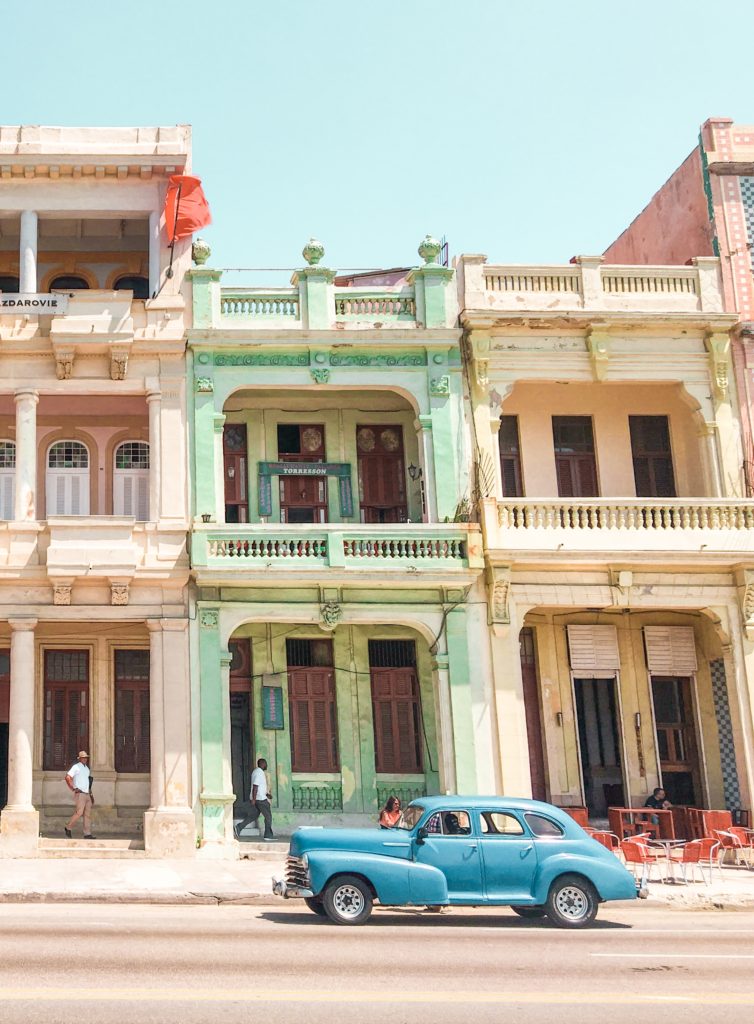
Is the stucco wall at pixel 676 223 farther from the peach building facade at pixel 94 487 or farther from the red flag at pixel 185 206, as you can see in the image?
the peach building facade at pixel 94 487

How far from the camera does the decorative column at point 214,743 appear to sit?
2083cm

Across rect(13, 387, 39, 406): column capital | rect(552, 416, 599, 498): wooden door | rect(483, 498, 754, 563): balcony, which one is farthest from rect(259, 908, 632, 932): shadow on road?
rect(13, 387, 39, 406): column capital

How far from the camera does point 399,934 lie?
13.4 meters

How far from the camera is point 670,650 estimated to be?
2434 centimetres

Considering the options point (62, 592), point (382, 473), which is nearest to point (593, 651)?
point (382, 473)

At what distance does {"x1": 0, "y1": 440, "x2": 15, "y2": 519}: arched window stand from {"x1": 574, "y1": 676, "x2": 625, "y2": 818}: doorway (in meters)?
11.1

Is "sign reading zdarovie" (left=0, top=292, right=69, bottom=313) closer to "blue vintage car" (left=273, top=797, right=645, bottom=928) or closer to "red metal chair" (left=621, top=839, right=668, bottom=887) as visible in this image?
"blue vintage car" (left=273, top=797, right=645, bottom=928)

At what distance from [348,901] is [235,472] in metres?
11.6

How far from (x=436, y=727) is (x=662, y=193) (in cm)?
1240

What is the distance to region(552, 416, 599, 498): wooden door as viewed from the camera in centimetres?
2461

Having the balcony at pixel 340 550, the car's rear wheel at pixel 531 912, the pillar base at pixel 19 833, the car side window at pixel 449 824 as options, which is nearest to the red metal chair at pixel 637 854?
the car's rear wheel at pixel 531 912

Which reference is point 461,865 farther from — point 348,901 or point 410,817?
point 348,901

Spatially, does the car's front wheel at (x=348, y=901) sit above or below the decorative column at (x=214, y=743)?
below

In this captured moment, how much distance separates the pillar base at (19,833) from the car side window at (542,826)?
9134 mm
